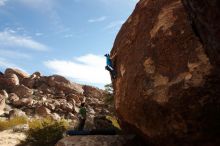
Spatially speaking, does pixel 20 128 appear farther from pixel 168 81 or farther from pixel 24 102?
pixel 168 81

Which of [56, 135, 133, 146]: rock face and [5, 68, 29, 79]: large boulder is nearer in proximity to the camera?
[56, 135, 133, 146]: rock face

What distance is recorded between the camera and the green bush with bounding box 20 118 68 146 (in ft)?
62.9

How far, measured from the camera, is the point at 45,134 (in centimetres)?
1981

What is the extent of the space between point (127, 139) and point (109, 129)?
222cm

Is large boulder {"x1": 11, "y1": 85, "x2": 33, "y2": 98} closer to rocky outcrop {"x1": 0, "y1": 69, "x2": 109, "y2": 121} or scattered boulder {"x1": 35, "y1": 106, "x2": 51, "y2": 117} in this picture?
rocky outcrop {"x1": 0, "y1": 69, "x2": 109, "y2": 121}

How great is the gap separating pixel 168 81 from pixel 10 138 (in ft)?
52.1

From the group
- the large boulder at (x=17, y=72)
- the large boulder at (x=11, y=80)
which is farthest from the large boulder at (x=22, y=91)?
the large boulder at (x=17, y=72)

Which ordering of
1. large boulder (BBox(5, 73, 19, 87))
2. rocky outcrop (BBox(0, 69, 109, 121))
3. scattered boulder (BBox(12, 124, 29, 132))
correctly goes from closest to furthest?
1. scattered boulder (BBox(12, 124, 29, 132))
2. rocky outcrop (BBox(0, 69, 109, 121))
3. large boulder (BBox(5, 73, 19, 87))

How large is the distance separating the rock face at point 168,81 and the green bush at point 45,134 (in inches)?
361

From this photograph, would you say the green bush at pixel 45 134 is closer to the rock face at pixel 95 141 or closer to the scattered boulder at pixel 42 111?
the rock face at pixel 95 141

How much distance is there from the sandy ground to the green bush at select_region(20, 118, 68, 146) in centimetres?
144

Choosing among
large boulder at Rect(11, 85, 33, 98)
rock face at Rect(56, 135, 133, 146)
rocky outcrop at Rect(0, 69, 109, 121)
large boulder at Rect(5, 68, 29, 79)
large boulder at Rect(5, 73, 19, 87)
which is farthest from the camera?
large boulder at Rect(5, 68, 29, 79)

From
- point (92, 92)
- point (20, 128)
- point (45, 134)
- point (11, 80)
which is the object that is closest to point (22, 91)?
point (11, 80)

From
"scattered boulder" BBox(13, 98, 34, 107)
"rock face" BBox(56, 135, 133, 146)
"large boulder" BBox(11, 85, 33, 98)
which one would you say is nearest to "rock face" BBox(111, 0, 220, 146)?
"rock face" BBox(56, 135, 133, 146)
